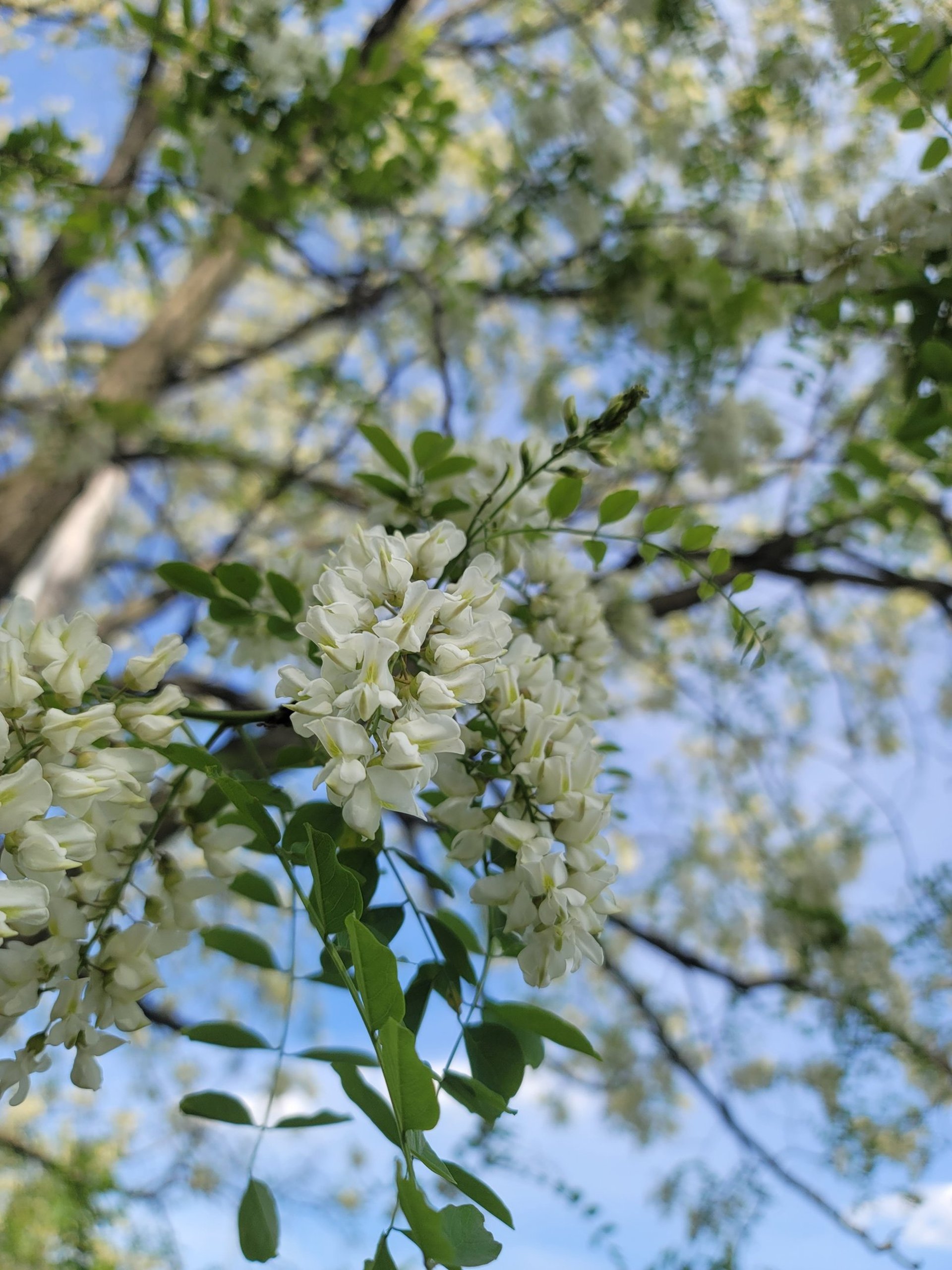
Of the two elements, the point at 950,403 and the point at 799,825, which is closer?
the point at 950,403

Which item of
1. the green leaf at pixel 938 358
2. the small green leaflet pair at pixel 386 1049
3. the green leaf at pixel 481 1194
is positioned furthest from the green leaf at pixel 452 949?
the green leaf at pixel 938 358

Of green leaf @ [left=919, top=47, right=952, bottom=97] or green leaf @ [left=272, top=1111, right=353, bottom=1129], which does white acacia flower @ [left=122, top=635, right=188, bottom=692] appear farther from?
green leaf @ [left=919, top=47, right=952, bottom=97]

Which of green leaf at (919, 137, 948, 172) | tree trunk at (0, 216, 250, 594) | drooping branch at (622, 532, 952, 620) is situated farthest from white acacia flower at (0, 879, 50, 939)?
tree trunk at (0, 216, 250, 594)

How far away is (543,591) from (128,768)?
37 centimetres

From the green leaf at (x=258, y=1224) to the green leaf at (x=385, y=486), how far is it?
1.67ft

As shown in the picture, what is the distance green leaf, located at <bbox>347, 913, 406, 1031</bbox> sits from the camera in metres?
0.40

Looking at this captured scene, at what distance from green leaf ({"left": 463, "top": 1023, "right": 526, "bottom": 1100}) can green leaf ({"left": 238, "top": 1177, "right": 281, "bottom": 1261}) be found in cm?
17

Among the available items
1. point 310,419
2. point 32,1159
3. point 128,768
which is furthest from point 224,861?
point 32,1159

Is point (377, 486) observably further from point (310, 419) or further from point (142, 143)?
point (142, 143)

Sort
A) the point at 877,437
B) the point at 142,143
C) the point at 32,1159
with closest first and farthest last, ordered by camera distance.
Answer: the point at 32,1159, the point at 877,437, the point at 142,143

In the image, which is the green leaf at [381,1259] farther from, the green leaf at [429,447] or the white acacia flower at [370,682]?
the green leaf at [429,447]

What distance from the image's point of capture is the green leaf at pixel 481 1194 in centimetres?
50

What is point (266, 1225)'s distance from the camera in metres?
0.58

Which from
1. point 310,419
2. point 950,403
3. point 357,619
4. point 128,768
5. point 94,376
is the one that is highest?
point 94,376
